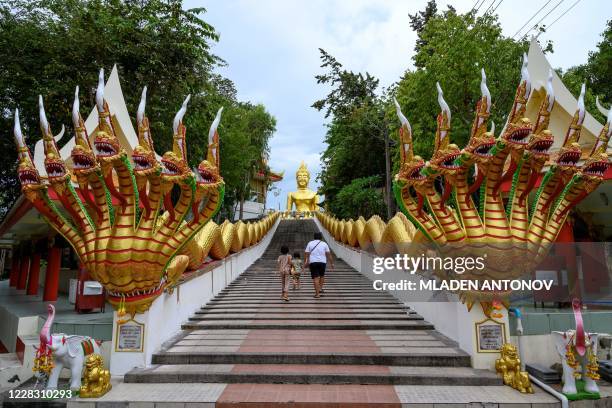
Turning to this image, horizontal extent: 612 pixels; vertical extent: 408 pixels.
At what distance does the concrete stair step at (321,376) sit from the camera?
5.09 meters

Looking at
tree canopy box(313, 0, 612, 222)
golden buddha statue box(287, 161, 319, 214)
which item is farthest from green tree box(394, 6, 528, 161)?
golden buddha statue box(287, 161, 319, 214)

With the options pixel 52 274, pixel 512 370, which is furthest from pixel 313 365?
pixel 52 274

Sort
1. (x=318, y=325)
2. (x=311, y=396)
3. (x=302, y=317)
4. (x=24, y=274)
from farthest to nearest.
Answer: (x=24, y=274) → (x=302, y=317) → (x=318, y=325) → (x=311, y=396)

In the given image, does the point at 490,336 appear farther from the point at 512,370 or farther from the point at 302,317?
the point at 302,317

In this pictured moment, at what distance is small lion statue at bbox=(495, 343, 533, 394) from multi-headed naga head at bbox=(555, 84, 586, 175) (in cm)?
254

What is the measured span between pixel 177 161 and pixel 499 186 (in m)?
4.47

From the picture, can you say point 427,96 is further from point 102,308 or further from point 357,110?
point 102,308

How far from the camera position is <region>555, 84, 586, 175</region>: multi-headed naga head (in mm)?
5453

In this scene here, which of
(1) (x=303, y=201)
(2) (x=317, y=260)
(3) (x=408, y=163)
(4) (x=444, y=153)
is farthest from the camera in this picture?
(1) (x=303, y=201)

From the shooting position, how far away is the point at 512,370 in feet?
16.6

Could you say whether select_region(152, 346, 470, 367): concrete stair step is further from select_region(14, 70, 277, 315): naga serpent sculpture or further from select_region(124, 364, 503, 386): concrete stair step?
select_region(14, 70, 277, 315): naga serpent sculpture

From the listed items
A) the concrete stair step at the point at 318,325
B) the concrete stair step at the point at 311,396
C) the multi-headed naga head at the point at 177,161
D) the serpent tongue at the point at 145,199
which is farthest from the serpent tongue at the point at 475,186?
the serpent tongue at the point at 145,199

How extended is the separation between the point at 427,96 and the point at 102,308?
1265 cm

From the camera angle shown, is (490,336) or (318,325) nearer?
(490,336)
